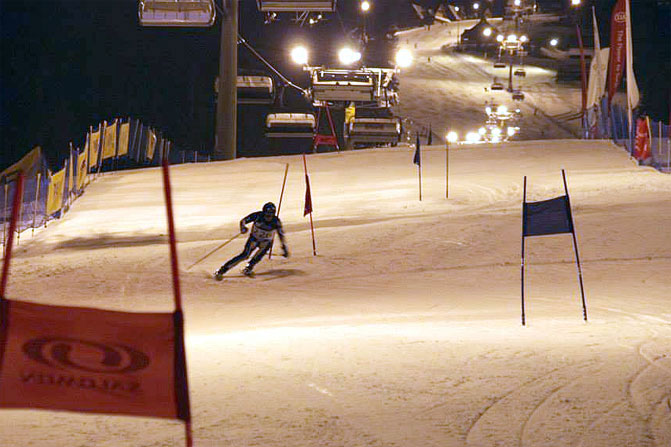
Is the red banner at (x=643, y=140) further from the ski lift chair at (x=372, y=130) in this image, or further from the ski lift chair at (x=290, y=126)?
the ski lift chair at (x=290, y=126)

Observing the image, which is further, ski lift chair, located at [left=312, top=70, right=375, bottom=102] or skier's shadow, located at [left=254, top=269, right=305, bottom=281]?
ski lift chair, located at [left=312, top=70, right=375, bottom=102]

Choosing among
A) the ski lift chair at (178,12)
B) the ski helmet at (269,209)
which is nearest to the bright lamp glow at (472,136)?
the ski lift chair at (178,12)

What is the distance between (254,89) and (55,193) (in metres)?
17.4

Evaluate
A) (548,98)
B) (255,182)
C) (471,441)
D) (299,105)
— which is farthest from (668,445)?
(548,98)

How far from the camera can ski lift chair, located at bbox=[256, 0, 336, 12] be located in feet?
92.3

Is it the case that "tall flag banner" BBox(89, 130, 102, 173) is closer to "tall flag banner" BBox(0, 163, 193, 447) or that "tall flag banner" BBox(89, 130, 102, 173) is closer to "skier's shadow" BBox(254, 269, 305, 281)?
"skier's shadow" BBox(254, 269, 305, 281)

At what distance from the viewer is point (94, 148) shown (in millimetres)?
27406

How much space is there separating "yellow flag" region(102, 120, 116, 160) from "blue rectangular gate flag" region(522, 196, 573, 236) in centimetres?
1990

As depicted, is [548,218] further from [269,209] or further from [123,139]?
[123,139]

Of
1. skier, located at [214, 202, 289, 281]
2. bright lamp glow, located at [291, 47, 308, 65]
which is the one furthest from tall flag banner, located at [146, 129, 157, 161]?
skier, located at [214, 202, 289, 281]

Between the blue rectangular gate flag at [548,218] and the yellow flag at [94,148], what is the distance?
18.5 metres

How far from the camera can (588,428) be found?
6074mm

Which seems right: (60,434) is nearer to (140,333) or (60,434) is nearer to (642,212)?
(140,333)

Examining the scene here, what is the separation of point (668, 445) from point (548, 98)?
182 feet
